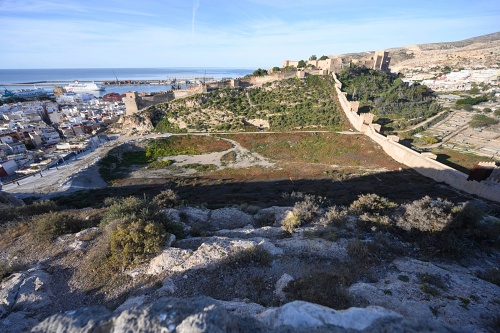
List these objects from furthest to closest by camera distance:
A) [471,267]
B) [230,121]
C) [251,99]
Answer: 1. [251,99]
2. [230,121]
3. [471,267]

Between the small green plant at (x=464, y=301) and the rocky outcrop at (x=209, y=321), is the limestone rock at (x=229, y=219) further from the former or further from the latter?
the small green plant at (x=464, y=301)

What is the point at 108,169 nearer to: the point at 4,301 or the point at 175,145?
the point at 175,145

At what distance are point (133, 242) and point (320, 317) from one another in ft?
18.5

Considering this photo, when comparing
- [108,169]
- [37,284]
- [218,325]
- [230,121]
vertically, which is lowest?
[108,169]

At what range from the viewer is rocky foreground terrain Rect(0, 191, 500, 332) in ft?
11.5

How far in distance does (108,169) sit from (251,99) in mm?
32300

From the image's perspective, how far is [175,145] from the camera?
38.8 meters

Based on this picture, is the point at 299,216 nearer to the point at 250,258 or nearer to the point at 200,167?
the point at 250,258

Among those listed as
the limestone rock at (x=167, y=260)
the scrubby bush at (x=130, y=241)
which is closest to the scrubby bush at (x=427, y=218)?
the limestone rock at (x=167, y=260)

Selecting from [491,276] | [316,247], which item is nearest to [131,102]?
[316,247]

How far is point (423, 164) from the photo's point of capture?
2303 cm

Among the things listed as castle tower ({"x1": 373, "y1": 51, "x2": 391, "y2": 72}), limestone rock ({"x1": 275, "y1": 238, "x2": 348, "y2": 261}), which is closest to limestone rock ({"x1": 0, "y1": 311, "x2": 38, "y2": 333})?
limestone rock ({"x1": 275, "y1": 238, "x2": 348, "y2": 261})

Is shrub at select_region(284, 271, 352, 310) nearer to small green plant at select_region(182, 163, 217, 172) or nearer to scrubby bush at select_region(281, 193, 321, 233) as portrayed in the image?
scrubby bush at select_region(281, 193, 321, 233)

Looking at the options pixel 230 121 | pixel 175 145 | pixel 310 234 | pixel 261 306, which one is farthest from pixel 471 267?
pixel 230 121
